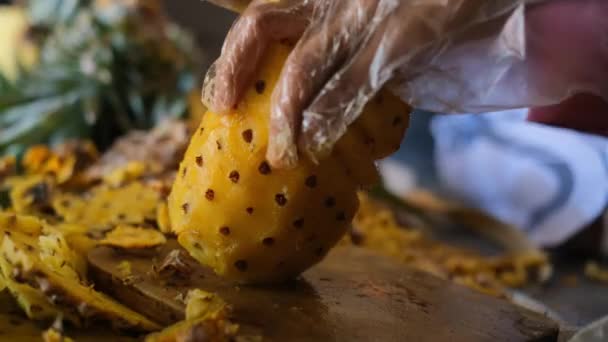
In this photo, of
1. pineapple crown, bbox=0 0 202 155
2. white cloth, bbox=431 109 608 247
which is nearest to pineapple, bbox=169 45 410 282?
white cloth, bbox=431 109 608 247

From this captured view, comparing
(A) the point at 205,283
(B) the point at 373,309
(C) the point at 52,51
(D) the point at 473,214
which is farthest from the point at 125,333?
(C) the point at 52,51

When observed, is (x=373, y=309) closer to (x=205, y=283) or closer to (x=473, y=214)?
(x=205, y=283)

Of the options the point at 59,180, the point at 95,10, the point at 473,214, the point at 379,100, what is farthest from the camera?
the point at 95,10

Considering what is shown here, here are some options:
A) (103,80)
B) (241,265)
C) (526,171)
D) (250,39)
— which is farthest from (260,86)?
(103,80)

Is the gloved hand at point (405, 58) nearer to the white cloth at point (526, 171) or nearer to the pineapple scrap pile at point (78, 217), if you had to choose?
the pineapple scrap pile at point (78, 217)

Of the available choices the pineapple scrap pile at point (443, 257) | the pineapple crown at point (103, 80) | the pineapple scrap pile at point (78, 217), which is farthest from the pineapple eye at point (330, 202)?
the pineapple crown at point (103, 80)

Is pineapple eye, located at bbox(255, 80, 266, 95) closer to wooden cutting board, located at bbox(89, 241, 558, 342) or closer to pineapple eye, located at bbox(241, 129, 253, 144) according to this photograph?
pineapple eye, located at bbox(241, 129, 253, 144)

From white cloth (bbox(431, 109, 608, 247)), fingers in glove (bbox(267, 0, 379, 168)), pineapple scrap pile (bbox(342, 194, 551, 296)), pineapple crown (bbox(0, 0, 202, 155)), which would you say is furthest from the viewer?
pineapple crown (bbox(0, 0, 202, 155))
